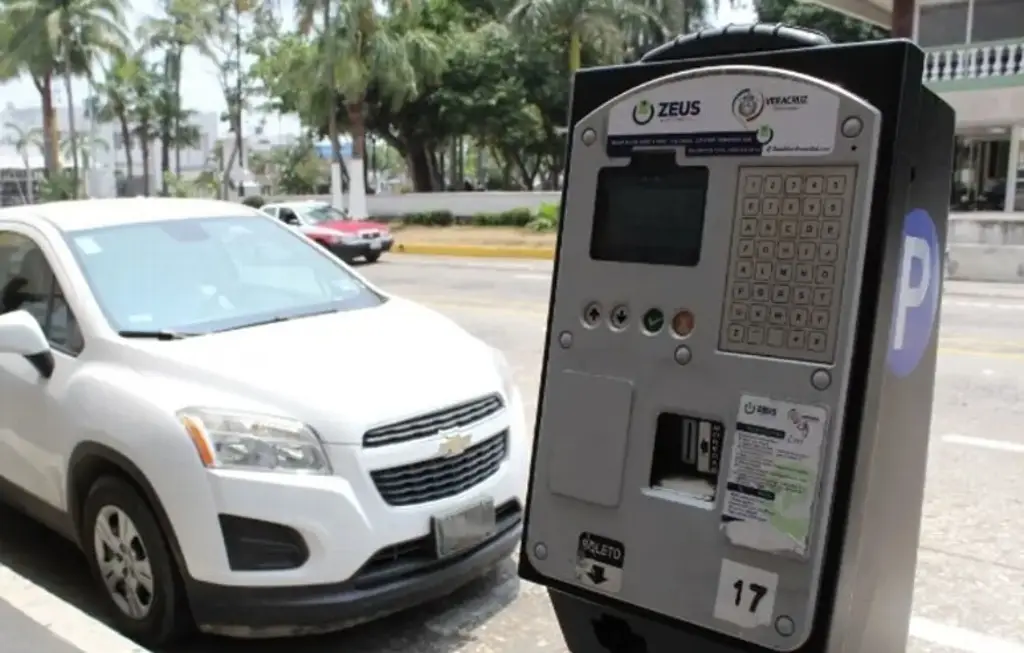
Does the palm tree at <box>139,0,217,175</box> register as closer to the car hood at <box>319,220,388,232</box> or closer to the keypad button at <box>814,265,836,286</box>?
the car hood at <box>319,220,388,232</box>

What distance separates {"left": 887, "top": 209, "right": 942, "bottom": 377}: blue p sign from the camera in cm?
186

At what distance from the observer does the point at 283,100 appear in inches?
1304

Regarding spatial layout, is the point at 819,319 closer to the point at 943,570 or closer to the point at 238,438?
the point at 238,438

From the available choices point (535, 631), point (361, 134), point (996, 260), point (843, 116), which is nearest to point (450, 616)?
point (535, 631)

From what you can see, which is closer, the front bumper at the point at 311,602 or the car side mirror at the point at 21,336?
the front bumper at the point at 311,602

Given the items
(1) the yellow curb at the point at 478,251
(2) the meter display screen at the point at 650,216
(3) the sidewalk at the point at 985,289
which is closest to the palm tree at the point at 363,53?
(1) the yellow curb at the point at 478,251

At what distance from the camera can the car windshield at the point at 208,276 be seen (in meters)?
4.00

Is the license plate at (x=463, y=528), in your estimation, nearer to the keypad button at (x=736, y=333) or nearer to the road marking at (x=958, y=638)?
the road marking at (x=958, y=638)

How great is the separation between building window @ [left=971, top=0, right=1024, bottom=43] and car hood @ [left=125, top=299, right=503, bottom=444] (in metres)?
20.4

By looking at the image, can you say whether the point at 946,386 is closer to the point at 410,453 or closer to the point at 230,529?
the point at 410,453

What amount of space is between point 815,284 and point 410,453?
73.9 inches

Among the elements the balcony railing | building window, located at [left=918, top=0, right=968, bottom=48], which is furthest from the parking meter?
building window, located at [left=918, top=0, right=968, bottom=48]

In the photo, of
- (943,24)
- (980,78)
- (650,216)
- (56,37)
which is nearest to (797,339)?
(650,216)

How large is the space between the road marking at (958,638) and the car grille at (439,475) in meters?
1.61
